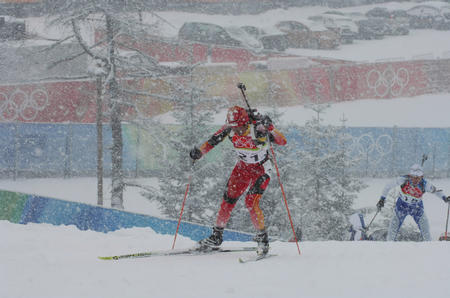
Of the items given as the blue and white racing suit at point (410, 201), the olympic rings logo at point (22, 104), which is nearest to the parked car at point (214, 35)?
the olympic rings logo at point (22, 104)

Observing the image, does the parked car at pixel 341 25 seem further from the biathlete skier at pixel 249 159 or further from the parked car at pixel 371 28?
the biathlete skier at pixel 249 159

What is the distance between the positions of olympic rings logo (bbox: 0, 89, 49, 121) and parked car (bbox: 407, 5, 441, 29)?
34.2 metres

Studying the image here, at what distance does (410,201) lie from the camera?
9578 mm

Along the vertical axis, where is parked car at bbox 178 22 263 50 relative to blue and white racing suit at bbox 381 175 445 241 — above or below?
above

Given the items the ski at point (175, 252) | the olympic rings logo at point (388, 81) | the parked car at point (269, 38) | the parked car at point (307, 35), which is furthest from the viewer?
the parked car at point (307, 35)

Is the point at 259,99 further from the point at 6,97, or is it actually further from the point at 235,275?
the point at 235,275

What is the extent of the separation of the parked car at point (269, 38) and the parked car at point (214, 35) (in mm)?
1976

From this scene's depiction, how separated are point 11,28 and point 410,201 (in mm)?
18003

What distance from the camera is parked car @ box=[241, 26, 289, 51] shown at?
35.4 metres

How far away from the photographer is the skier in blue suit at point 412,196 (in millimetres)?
9227

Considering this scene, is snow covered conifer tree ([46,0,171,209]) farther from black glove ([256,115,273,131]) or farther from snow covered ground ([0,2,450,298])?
black glove ([256,115,273,131])

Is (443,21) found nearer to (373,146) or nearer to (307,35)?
(307,35)

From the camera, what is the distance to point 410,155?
20.8 m

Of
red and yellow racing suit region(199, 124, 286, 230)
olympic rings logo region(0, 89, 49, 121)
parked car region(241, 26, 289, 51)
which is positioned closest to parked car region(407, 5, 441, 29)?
parked car region(241, 26, 289, 51)
